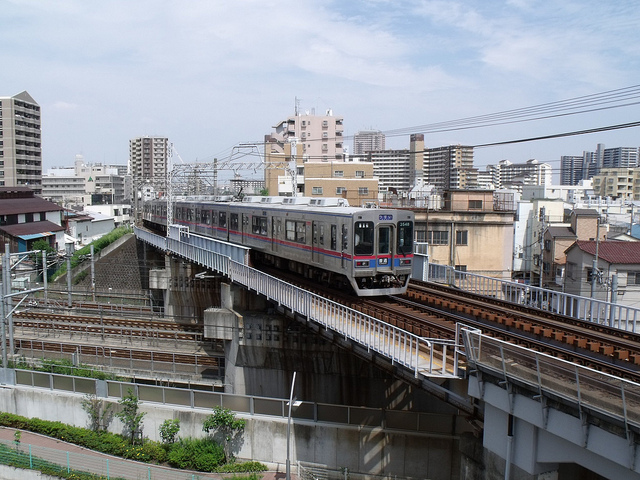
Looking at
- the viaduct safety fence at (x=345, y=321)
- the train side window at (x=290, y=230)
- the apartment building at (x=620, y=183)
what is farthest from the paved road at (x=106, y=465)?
the apartment building at (x=620, y=183)

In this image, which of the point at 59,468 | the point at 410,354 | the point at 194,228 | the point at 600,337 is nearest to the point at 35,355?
the point at 59,468

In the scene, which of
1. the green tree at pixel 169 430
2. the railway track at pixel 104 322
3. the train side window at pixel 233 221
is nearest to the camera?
the green tree at pixel 169 430

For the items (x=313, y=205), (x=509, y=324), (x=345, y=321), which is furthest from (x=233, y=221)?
(x=509, y=324)

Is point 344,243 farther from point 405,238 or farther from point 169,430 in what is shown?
point 169,430

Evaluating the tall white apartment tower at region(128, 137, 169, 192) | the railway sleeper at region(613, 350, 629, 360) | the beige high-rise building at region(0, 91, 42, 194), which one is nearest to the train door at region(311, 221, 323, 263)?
the railway sleeper at region(613, 350, 629, 360)

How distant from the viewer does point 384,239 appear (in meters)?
14.8

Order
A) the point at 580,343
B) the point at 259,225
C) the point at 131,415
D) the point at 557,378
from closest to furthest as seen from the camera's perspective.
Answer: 1. the point at 557,378
2. the point at 580,343
3. the point at 131,415
4. the point at 259,225

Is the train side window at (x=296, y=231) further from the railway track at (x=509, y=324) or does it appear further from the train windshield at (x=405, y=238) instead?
the train windshield at (x=405, y=238)

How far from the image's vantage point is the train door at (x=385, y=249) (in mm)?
14680

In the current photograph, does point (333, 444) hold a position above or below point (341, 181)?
below

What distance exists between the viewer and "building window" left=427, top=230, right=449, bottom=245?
99.8 ft

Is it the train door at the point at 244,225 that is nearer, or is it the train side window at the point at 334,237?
the train side window at the point at 334,237

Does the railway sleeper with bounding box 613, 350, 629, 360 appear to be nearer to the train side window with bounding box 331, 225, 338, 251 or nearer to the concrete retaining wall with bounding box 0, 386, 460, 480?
the concrete retaining wall with bounding box 0, 386, 460, 480

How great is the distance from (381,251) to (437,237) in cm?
1650
